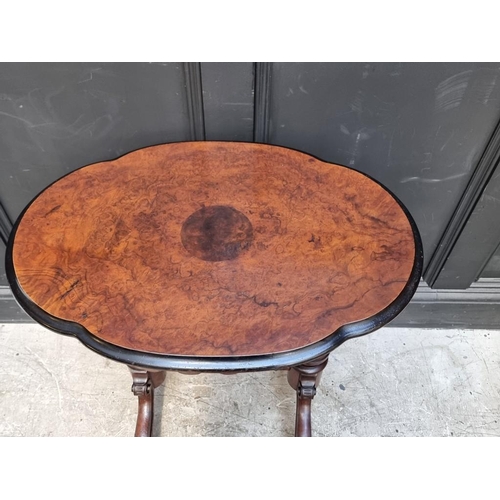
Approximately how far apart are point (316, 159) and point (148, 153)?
0.34 metres

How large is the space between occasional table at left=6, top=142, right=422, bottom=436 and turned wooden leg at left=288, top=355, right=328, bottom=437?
0.04 ft

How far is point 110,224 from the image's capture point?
77 centimetres

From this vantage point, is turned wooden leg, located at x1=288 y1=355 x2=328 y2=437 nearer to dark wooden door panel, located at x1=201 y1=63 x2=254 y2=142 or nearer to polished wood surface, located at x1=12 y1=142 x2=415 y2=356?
polished wood surface, located at x1=12 y1=142 x2=415 y2=356

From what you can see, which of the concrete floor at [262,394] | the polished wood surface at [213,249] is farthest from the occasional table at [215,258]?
the concrete floor at [262,394]

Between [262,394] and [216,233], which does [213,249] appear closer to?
[216,233]

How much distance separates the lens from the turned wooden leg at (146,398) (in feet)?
3.27

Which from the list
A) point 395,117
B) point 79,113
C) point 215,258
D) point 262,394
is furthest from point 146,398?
point 395,117

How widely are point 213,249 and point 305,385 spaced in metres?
0.40

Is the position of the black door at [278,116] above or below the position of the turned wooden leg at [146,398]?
above

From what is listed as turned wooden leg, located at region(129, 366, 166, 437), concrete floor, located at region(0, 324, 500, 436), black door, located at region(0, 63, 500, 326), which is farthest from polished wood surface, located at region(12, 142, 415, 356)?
concrete floor, located at region(0, 324, 500, 436)

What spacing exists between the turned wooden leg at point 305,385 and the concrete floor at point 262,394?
11 centimetres

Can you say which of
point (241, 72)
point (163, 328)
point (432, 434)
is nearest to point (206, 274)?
point (163, 328)

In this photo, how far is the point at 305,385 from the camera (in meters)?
0.96

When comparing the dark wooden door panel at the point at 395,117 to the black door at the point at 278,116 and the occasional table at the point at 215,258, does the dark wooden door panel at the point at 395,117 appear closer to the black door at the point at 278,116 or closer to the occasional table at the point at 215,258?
the black door at the point at 278,116
